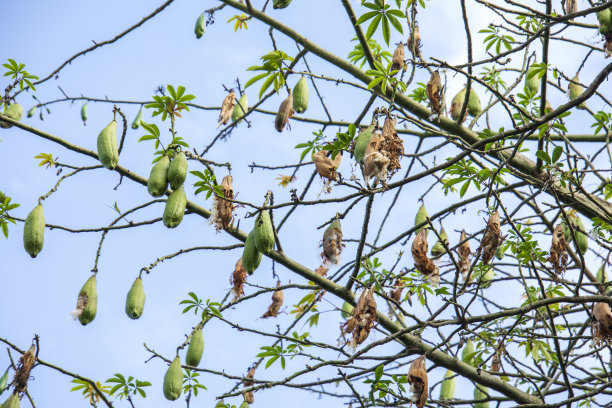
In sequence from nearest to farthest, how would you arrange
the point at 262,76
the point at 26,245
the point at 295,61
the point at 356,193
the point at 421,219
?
the point at 356,193
the point at 26,245
the point at 262,76
the point at 295,61
the point at 421,219

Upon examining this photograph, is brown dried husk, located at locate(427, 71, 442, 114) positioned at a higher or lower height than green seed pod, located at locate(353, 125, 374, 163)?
higher

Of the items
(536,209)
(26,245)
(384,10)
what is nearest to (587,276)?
(536,209)

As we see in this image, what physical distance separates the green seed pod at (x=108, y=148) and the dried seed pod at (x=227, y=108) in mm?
1187

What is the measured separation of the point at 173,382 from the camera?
3.25m

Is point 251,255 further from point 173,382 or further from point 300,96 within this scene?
point 300,96

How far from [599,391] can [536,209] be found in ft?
6.06

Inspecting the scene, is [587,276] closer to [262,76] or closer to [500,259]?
[500,259]

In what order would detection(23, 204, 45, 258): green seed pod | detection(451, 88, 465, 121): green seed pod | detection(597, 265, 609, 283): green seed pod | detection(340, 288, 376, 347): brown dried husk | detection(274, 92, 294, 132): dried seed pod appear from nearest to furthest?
detection(340, 288, 376, 347): brown dried husk, detection(23, 204, 45, 258): green seed pod, detection(597, 265, 609, 283): green seed pod, detection(274, 92, 294, 132): dried seed pod, detection(451, 88, 465, 121): green seed pod

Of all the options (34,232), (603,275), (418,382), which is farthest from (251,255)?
(603,275)

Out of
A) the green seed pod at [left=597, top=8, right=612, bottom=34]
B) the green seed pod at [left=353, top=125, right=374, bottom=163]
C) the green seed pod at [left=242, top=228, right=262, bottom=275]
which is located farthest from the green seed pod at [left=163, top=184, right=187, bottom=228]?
the green seed pod at [left=597, top=8, right=612, bottom=34]

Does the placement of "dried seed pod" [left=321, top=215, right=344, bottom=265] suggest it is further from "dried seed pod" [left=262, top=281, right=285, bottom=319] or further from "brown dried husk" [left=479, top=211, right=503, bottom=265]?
"dried seed pod" [left=262, top=281, right=285, bottom=319]

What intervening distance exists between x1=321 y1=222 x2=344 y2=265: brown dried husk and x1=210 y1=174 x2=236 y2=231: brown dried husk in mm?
478

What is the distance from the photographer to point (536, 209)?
4215 millimetres

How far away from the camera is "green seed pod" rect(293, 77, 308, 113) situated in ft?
11.4
